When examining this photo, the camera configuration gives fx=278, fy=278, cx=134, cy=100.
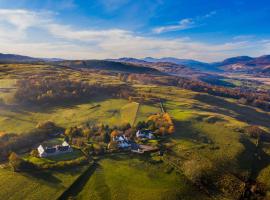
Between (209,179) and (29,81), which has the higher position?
(29,81)

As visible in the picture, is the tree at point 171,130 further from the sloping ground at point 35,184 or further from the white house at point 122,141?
the sloping ground at point 35,184

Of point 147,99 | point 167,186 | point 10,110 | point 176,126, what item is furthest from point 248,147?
point 10,110

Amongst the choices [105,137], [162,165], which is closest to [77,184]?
[162,165]

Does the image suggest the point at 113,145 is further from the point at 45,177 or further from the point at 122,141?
the point at 45,177

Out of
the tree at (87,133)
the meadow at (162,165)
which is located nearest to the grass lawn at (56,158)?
the meadow at (162,165)

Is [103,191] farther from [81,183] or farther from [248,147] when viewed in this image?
[248,147]

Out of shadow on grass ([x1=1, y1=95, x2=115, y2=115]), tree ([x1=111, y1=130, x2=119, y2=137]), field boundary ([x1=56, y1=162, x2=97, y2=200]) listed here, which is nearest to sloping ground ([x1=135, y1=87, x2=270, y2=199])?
tree ([x1=111, y1=130, x2=119, y2=137])

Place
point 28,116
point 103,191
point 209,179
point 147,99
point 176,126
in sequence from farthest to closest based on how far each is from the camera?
point 147,99
point 28,116
point 176,126
point 209,179
point 103,191
